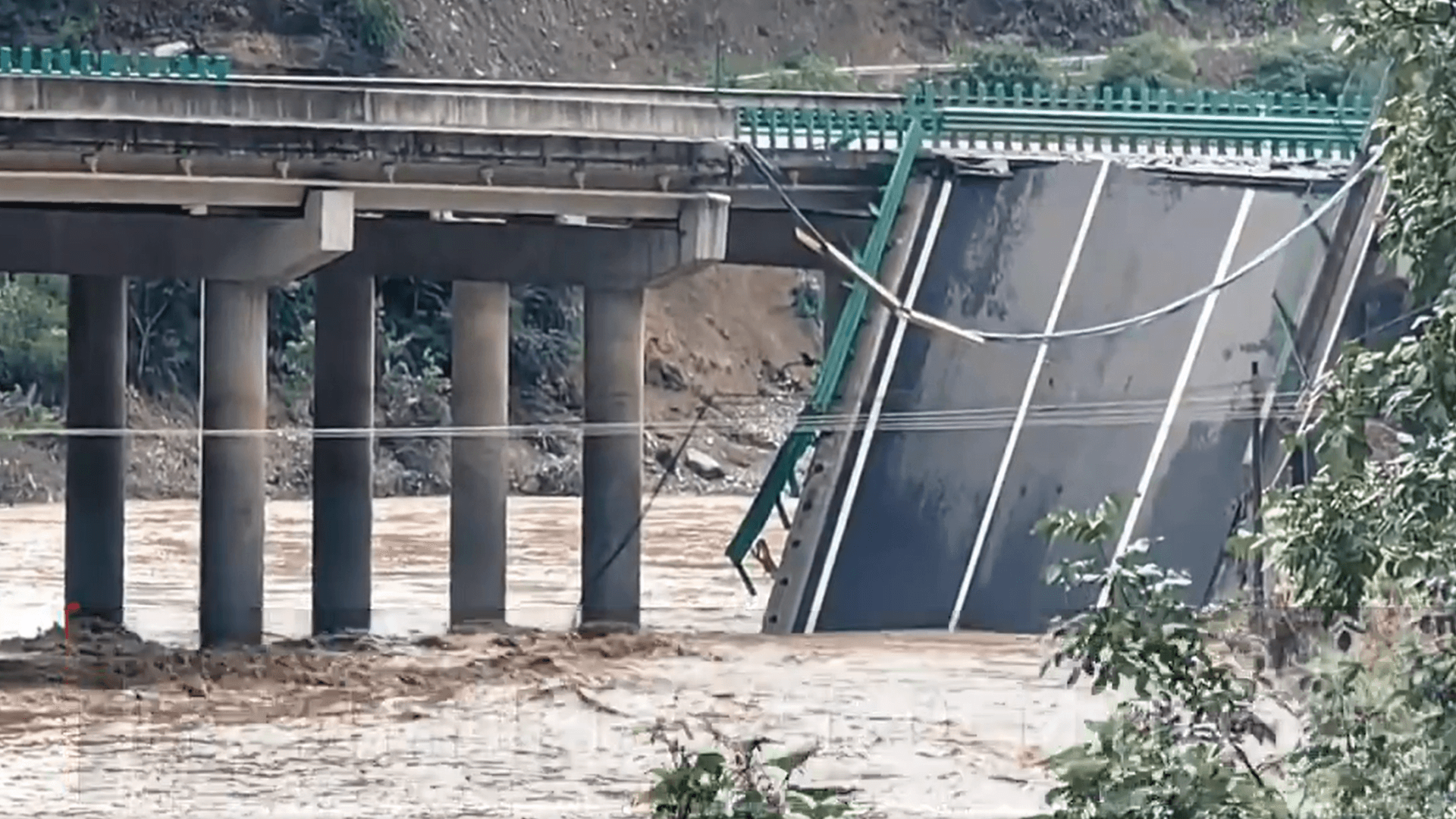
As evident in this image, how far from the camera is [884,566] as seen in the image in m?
29.0

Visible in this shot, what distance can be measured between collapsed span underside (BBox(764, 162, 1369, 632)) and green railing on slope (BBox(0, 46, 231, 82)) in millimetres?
7631

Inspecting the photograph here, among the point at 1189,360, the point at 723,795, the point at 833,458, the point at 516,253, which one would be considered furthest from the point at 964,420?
the point at 723,795

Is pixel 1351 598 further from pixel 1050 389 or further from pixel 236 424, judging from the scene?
pixel 236 424

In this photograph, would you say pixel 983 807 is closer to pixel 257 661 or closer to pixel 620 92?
pixel 257 661

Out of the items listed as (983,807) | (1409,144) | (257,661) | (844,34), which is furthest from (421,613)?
(844,34)

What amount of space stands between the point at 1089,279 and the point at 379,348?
34707 mm

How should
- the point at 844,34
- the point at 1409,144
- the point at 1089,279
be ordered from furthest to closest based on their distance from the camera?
the point at 844,34
the point at 1089,279
the point at 1409,144

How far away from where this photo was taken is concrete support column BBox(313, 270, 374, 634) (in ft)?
100

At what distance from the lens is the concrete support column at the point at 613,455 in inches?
1198

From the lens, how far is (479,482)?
100ft

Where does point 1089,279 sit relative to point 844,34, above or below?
below

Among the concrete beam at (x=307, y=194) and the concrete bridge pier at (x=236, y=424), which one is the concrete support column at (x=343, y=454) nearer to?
the concrete bridge pier at (x=236, y=424)

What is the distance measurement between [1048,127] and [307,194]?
8.08 m

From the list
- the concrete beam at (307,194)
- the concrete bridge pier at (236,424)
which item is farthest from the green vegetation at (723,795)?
the concrete bridge pier at (236,424)
